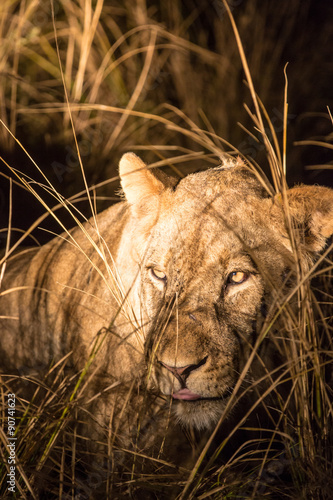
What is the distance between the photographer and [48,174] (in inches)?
182

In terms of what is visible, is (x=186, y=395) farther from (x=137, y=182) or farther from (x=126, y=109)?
(x=126, y=109)

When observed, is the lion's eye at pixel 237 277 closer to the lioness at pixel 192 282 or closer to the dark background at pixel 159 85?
the lioness at pixel 192 282

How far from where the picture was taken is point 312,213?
240 cm

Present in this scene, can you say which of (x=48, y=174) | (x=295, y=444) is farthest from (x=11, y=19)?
(x=295, y=444)

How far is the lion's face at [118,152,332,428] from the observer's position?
2186mm

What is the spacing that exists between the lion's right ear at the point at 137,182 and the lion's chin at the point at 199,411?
99cm

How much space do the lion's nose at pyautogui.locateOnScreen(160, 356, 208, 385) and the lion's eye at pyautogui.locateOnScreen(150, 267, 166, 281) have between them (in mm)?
451

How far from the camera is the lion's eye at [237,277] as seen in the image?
2.36m

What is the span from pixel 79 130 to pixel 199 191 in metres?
2.58

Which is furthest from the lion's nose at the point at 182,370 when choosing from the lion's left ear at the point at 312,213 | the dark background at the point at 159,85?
the dark background at the point at 159,85

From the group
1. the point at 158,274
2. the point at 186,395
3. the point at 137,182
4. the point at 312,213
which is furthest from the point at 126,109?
the point at 186,395

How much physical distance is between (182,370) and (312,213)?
2.94ft

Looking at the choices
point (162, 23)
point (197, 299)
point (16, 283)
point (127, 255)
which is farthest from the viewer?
point (162, 23)

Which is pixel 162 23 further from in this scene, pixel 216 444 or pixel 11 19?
pixel 216 444
